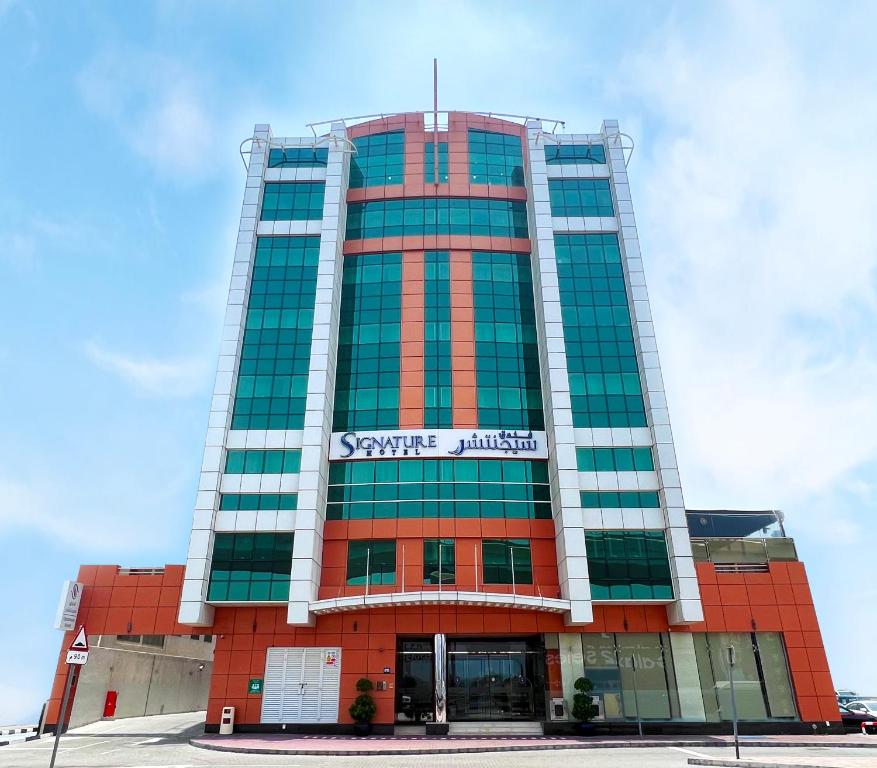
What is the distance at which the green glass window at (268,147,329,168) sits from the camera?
48.4 m

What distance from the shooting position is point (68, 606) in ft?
112

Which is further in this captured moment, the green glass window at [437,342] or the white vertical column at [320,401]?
the green glass window at [437,342]

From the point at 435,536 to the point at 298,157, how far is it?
31.4 metres

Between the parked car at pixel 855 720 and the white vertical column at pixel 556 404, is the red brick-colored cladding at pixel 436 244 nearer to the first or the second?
the white vertical column at pixel 556 404

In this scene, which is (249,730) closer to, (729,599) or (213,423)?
(213,423)

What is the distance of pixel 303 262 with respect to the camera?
A: 4422 cm

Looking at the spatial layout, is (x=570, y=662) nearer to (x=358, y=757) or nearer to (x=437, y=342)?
(x=358, y=757)

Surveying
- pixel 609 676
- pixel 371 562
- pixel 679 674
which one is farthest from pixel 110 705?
pixel 679 674

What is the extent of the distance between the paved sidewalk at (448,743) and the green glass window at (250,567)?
679cm

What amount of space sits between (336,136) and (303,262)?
38.6ft

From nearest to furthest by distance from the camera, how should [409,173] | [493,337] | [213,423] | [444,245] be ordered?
[213,423] < [493,337] < [444,245] < [409,173]

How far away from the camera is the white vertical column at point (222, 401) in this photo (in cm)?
3369

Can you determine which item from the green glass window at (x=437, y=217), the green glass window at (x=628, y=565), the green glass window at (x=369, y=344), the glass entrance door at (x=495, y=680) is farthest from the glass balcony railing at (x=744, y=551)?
the green glass window at (x=437, y=217)

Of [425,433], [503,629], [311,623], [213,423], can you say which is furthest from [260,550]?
[503,629]
